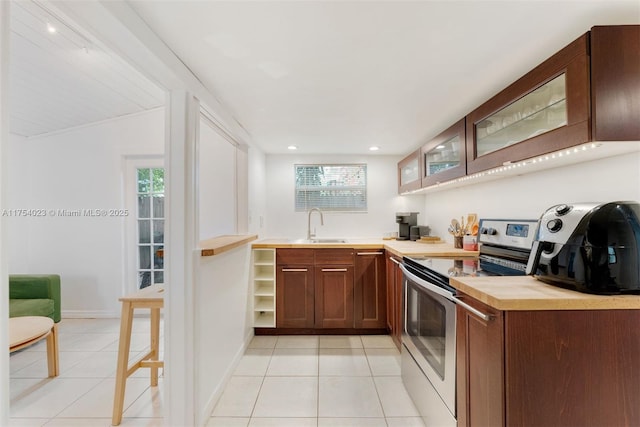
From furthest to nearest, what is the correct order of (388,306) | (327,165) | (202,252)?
(327,165) < (388,306) < (202,252)

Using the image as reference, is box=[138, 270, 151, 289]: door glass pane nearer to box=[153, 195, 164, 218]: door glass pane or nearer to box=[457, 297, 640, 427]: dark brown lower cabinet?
box=[153, 195, 164, 218]: door glass pane

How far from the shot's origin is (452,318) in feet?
4.25

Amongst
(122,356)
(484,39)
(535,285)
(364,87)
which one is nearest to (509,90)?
(484,39)

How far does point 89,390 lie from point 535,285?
2817 millimetres

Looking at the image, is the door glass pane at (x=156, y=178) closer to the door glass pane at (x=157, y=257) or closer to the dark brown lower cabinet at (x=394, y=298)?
the door glass pane at (x=157, y=257)

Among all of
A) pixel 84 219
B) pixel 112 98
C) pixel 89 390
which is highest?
pixel 112 98

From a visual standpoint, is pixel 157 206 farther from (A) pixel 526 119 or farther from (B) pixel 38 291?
(A) pixel 526 119

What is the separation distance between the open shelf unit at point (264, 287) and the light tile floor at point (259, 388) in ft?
0.75

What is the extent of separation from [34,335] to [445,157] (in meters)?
3.28

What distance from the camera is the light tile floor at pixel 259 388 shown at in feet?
5.37

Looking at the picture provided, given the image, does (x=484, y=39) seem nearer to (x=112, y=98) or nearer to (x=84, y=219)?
(x=112, y=98)

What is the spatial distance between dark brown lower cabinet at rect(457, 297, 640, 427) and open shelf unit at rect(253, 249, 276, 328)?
2.16 m

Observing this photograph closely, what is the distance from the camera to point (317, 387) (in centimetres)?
193

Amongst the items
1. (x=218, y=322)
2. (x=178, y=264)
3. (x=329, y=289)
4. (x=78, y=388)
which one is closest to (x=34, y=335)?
(x=78, y=388)
